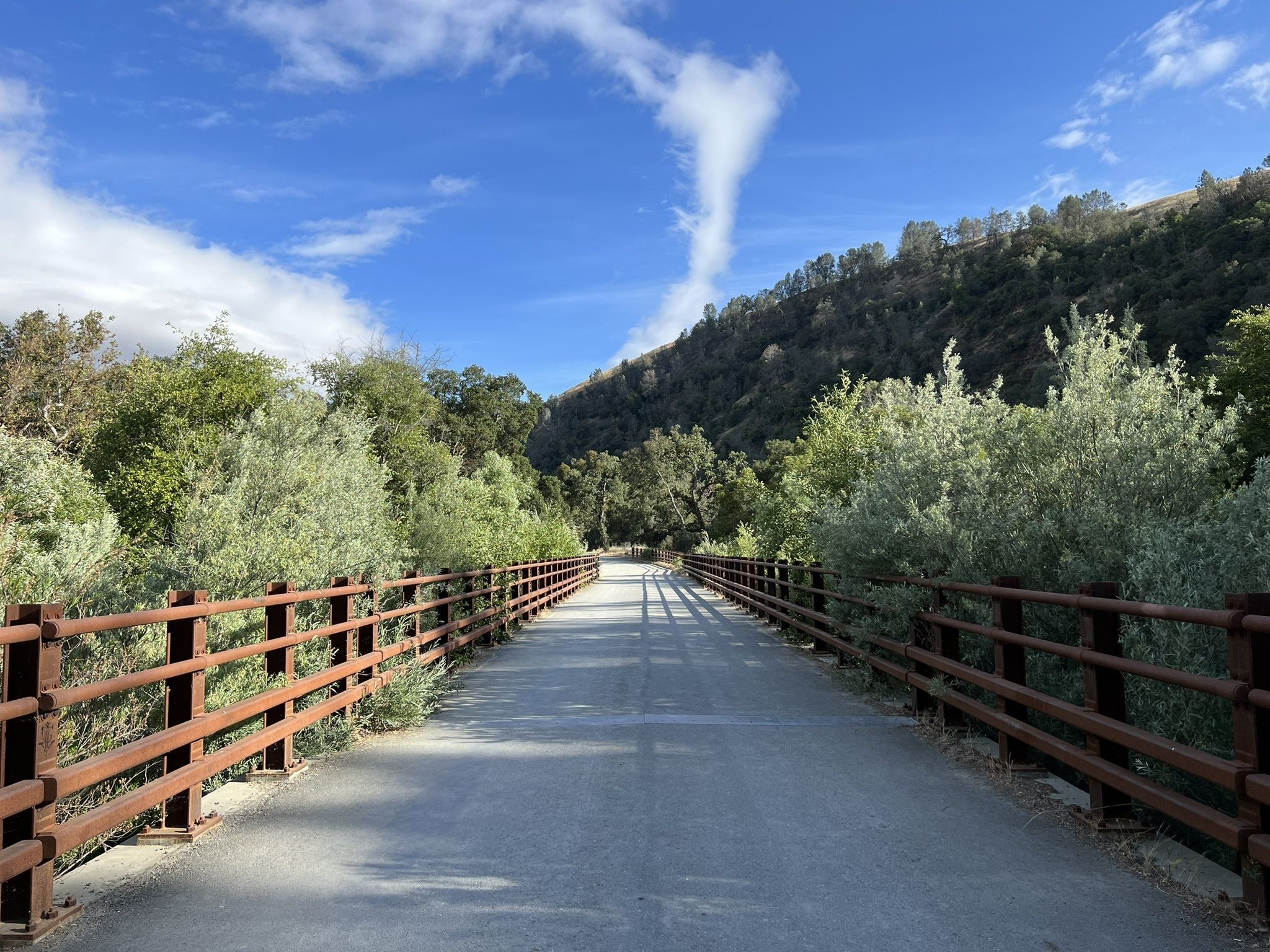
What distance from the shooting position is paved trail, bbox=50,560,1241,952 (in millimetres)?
3012

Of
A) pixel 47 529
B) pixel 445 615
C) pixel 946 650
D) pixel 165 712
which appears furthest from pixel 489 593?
pixel 165 712

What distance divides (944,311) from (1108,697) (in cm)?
10975

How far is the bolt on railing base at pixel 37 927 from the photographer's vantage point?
2893 mm

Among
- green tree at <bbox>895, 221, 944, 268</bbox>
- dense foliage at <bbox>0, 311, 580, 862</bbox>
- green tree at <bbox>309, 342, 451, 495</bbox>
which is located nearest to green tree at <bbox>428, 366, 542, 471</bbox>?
dense foliage at <bbox>0, 311, 580, 862</bbox>

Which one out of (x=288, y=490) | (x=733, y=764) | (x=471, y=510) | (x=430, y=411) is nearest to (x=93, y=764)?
(x=733, y=764)

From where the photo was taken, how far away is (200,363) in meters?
22.3

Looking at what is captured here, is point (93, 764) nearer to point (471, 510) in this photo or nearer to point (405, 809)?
point (405, 809)

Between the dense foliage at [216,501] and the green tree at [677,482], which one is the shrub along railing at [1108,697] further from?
the green tree at [677,482]

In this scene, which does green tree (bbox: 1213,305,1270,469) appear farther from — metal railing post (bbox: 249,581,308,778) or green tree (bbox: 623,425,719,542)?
green tree (bbox: 623,425,719,542)

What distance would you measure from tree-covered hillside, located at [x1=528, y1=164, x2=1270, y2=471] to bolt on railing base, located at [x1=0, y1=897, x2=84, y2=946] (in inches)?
726

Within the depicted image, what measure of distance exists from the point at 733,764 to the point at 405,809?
84.8 inches

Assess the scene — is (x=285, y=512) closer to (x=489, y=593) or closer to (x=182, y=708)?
(x=489, y=593)

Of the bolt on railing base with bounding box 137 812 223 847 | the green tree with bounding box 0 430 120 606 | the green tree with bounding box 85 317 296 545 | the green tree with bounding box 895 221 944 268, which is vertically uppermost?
the green tree with bounding box 895 221 944 268

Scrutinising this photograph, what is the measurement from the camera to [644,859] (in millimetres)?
3738
